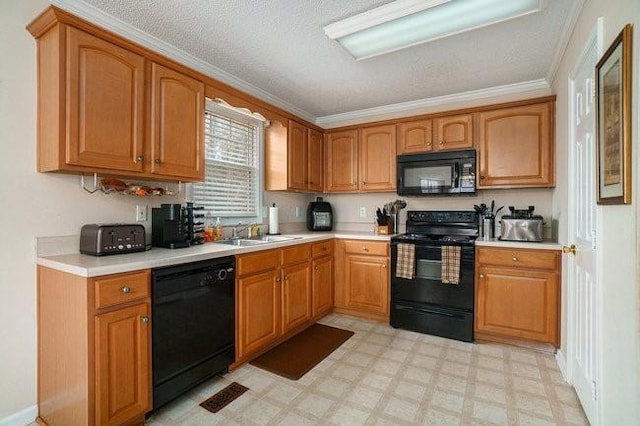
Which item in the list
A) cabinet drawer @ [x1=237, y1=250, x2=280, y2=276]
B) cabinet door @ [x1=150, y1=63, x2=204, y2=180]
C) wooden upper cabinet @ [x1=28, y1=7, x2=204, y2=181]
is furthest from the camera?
cabinet drawer @ [x1=237, y1=250, x2=280, y2=276]

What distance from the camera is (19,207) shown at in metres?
1.71

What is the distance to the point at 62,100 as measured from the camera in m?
1.61

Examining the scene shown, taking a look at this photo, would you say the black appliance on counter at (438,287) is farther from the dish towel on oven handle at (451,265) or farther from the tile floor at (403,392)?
the tile floor at (403,392)

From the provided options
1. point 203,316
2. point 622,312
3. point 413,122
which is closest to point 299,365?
point 203,316

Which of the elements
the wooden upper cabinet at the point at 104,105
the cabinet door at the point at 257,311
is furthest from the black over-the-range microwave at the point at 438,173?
the wooden upper cabinet at the point at 104,105

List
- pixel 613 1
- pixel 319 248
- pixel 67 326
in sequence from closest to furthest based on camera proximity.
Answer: pixel 613 1, pixel 67 326, pixel 319 248

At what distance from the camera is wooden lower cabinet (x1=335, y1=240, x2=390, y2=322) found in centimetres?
326

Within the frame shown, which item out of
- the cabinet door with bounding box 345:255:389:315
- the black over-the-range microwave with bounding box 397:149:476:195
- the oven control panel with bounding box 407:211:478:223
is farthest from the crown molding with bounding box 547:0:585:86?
the cabinet door with bounding box 345:255:389:315

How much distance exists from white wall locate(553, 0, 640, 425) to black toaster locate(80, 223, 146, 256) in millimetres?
2467

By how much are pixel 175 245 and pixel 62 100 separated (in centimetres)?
105

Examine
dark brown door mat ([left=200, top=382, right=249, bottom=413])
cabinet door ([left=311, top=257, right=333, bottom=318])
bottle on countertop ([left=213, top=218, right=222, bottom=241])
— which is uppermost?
bottle on countertop ([left=213, top=218, right=222, bottom=241])

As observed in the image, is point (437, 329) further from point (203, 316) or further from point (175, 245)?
point (175, 245)

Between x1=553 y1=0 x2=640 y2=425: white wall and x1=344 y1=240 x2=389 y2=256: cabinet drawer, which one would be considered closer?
x1=553 y1=0 x2=640 y2=425: white wall

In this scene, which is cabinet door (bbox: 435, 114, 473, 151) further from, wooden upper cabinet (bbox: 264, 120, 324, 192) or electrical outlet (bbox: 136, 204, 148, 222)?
electrical outlet (bbox: 136, 204, 148, 222)
